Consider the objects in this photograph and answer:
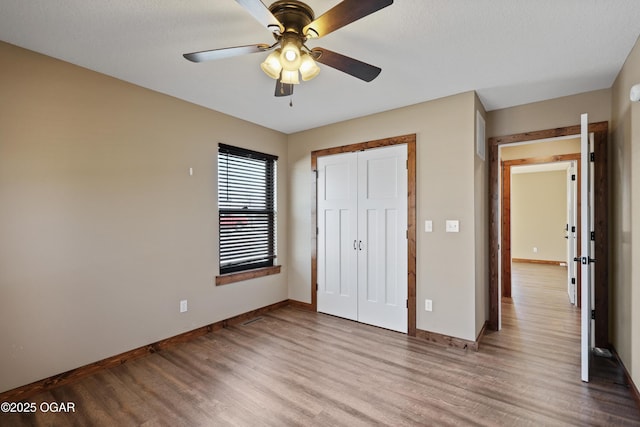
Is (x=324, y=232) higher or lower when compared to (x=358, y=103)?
lower

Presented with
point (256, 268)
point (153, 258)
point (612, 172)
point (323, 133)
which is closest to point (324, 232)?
point (256, 268)

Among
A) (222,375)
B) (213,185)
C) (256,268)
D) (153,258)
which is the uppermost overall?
(213,185)

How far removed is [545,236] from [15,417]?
10.0 meters

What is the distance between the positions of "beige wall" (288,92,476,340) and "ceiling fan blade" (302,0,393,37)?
6.59 feet

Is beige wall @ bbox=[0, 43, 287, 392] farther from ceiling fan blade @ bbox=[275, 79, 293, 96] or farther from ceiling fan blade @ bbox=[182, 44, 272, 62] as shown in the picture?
ceiling fan blade @ bbox=[275, 79, 293, 96]

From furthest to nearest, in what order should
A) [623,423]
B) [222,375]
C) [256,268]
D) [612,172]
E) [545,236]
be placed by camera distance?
[545,236] < [256,268] < [612,172] < [222,375] < [623,423]

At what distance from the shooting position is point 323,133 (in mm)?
4141

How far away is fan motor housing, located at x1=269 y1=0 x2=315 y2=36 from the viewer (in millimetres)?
1657

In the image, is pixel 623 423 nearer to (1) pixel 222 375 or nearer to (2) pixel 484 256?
(2) pixel 484 256

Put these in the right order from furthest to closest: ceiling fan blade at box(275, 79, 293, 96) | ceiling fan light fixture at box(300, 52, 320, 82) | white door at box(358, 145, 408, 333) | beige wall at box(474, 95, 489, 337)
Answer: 1. white door at box(358, 145, 408, 333)
2. beige wall at box(474, 95, 489, 337)
3. ceiling fan blade at box(275, 79, 293, 96)
4. ceiling fan light fixture at box(300, 52, 320, 82)

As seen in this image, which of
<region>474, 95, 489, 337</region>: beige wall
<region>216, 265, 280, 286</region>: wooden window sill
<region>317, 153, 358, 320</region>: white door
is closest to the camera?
<region>474, 95, 489, 337</region>: beige wall

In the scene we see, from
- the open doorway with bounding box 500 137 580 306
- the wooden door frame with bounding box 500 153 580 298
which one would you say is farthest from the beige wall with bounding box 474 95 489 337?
the open doorway with bounding box 500 137 580 306

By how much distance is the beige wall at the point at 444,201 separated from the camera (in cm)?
302

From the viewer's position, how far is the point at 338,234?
4016mm
